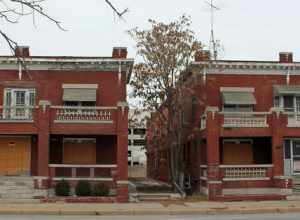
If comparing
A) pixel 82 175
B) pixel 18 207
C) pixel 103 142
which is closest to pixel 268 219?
pixel 18 207

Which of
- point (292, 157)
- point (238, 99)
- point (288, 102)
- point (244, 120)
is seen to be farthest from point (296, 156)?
point (238, 99)

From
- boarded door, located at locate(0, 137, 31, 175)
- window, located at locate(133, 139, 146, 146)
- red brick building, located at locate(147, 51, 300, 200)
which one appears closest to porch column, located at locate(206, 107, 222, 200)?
red brick building, located at locate(147, 51, 300, 200)

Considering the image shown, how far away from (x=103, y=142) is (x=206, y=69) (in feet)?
25.7

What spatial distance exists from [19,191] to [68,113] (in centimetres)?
499

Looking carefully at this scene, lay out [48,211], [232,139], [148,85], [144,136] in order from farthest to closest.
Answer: [144,136] < [232,139] < [148,85] < [48,211]

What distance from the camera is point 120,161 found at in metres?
30.8

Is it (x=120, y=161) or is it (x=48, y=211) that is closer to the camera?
(x=48, y=211)

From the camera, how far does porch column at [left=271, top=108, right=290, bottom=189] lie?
3241cm

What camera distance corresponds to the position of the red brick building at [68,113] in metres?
31.4

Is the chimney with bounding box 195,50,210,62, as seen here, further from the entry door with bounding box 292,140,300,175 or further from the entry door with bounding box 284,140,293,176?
the entry door with bounding box 292,140,300,175

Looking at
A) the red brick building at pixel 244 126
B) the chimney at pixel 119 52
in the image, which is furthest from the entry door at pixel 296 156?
the chimney at pixel 119 52

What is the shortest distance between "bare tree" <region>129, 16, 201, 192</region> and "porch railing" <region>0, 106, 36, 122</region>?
655 cm

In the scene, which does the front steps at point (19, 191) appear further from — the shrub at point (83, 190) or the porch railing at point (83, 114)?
the porch railing at point (83, 114)

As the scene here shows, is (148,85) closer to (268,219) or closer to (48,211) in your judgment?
(48,211)
